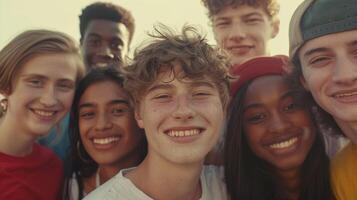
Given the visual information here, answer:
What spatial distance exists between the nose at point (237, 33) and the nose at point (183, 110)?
2507mm

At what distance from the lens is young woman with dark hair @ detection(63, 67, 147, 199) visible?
→ 146 inches

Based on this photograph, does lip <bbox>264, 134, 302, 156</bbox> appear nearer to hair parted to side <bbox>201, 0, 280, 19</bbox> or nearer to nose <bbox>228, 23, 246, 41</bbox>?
nose <bbox>228, 23, 246, 41</bbox>

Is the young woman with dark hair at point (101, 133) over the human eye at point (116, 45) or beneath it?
beneath

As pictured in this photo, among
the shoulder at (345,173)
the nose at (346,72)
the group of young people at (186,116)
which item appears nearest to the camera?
the nose at (346,72)

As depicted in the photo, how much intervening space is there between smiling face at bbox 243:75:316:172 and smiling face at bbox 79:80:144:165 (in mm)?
999

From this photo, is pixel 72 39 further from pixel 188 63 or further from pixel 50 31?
pixel 188 63

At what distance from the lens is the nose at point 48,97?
11.8 ft

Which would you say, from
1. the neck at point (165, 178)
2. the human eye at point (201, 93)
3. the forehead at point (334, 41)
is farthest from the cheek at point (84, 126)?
the forehead at point (334, 41)

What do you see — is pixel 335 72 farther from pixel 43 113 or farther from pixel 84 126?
pixel 43 113

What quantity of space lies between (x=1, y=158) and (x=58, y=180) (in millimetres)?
547

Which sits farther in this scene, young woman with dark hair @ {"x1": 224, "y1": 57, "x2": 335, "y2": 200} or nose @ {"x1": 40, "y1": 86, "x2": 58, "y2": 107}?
nose @ {"x1": 40, "y1": 86, "x2": 58, "y2": 107}

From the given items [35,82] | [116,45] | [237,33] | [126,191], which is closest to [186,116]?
[126,191]

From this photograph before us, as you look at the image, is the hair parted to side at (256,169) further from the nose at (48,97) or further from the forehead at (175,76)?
the nose at (48,97)

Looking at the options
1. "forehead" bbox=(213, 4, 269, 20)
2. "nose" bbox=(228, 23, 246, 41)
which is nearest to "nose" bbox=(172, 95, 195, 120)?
"nose" bbox=(228, 23, 246, 41)
